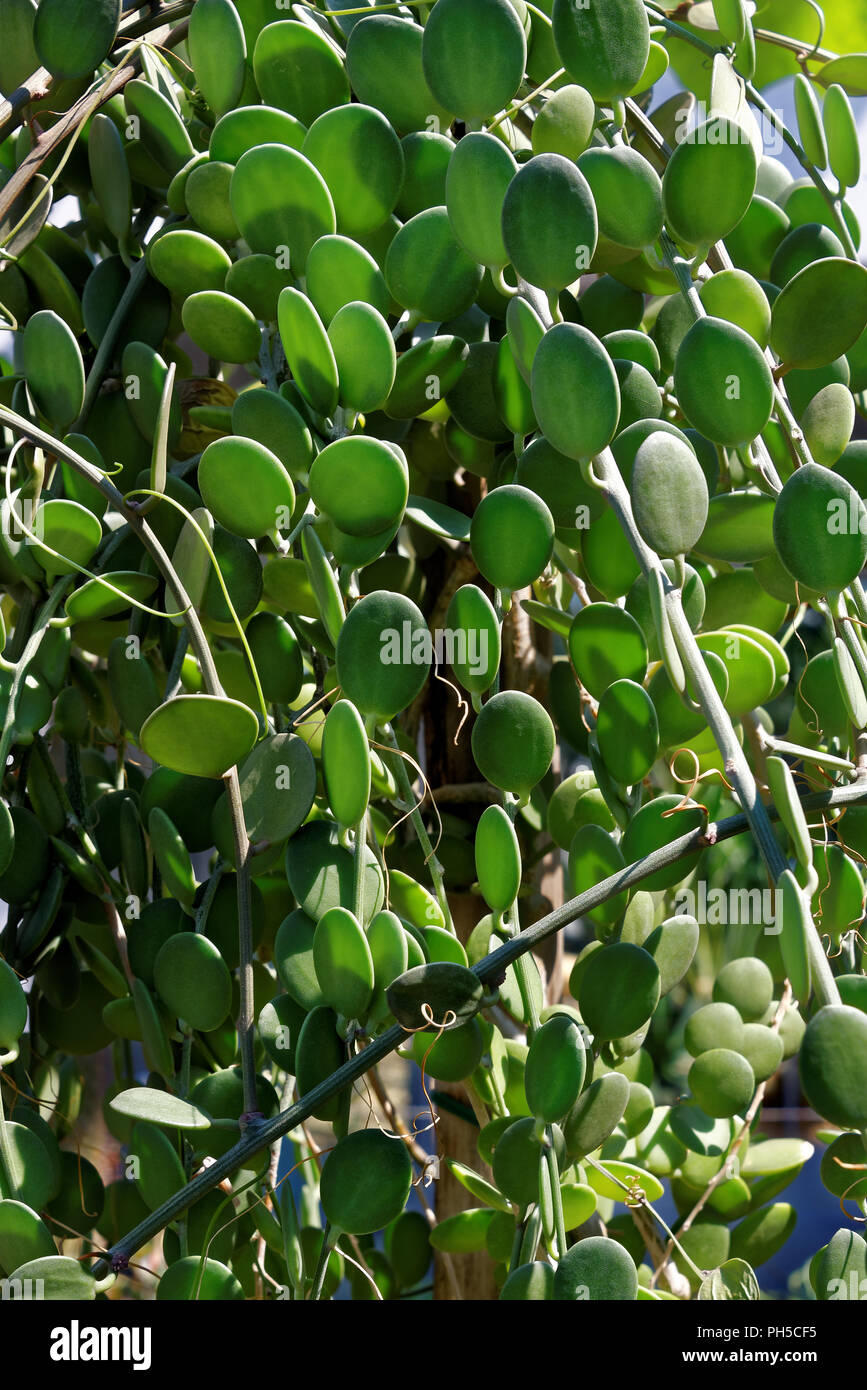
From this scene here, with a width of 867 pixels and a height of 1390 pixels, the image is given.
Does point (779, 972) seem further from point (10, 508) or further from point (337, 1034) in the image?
point (10, 508)

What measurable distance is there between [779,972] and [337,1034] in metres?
0.30

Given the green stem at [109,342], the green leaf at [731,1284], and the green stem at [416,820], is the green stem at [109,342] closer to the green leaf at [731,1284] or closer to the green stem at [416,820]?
the green stem at [416,820]

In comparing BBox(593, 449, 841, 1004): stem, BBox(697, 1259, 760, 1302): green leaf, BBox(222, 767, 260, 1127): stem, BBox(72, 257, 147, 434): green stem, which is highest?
BBox(72, 257, 147, 434): green stem

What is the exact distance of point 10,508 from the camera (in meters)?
0.42

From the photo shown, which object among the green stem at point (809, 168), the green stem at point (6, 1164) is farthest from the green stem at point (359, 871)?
the green stem at point (809, 168)

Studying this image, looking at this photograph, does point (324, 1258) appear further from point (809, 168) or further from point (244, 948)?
point (809, 168)

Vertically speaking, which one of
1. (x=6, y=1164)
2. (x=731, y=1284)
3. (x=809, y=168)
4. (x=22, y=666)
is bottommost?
(x=731, y=1284)

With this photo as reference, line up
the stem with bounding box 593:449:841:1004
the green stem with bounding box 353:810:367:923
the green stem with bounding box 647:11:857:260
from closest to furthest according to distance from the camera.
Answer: the stem with bounding box 593:449:841:1004
the green stem with bounding box 353:810:367:923
the green stem with bounding box 647:11:857:260

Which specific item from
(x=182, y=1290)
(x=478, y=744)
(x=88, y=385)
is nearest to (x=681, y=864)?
(x=478, y=744)

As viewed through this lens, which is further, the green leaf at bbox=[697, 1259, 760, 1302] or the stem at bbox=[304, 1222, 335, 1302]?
the green leaf at bbox=[697, 1259, 760, 1302]

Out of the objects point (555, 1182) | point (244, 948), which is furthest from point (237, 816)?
point (555, 1182)

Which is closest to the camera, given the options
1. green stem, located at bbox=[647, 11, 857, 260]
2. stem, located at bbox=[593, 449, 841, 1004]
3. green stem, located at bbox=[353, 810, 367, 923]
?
stem, located at bbox=[593, 449, 841, 1004]

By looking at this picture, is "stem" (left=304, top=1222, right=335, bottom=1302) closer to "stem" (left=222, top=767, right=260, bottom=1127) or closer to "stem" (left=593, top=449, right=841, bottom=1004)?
"stem" (left=222, top=767, right=260, bottom=1127)

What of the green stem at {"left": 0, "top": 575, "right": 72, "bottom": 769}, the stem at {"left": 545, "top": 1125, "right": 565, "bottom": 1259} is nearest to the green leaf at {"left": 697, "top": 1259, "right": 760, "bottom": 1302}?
the stem at {"left": 545, "top": 1125, "right": 565, "bottom": 1259}
